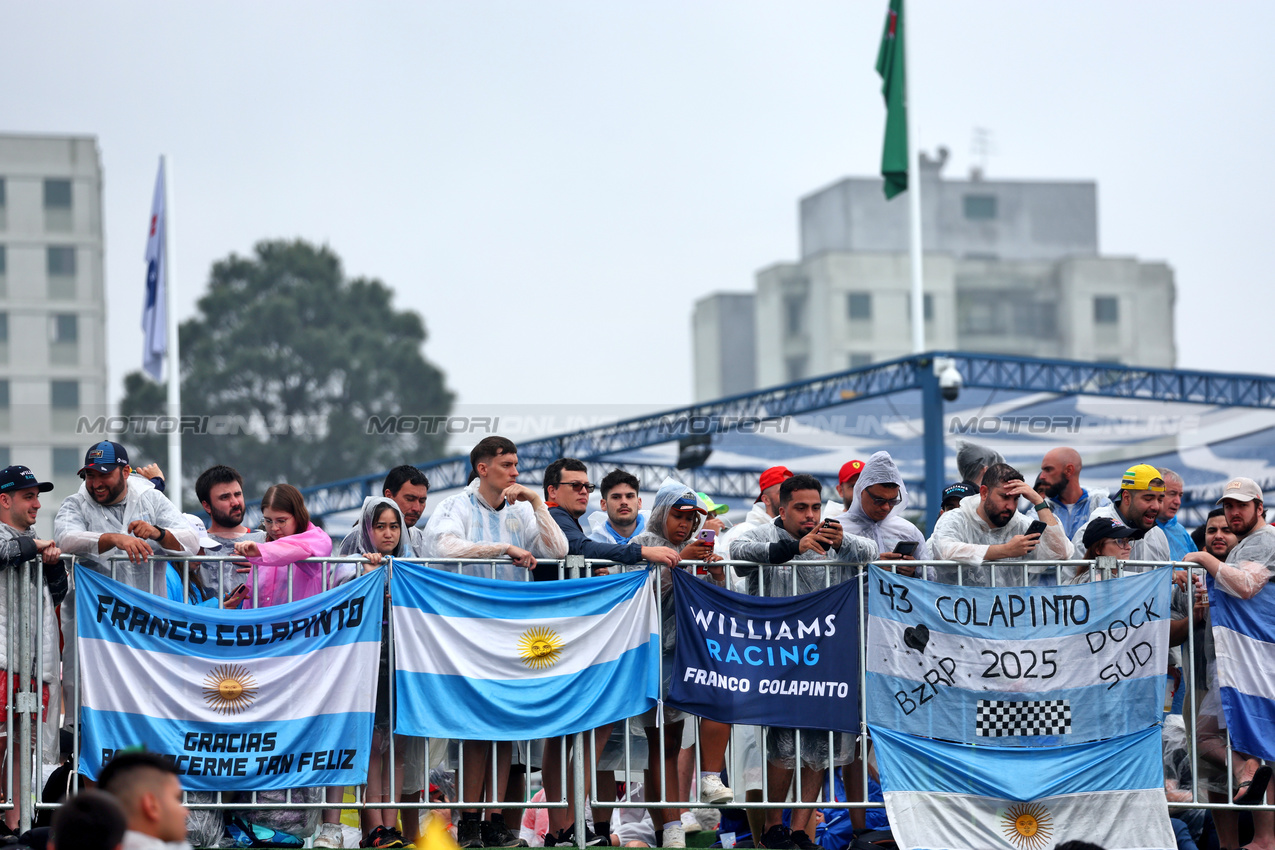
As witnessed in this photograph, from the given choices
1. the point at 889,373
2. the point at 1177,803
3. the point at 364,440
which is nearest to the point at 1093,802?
the point at 1177,803

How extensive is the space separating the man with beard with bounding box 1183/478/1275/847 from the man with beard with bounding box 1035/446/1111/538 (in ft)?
3.36

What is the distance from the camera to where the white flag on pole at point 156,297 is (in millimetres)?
21328

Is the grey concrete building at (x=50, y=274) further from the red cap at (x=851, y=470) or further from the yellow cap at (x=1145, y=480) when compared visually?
the yellow cap at (x=1145, y=480)

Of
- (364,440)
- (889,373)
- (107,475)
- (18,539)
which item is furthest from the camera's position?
(364,440)

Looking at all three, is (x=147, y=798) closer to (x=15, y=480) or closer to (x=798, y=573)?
(x=15, y=480)

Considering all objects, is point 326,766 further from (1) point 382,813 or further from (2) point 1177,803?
(2) point 1177,803

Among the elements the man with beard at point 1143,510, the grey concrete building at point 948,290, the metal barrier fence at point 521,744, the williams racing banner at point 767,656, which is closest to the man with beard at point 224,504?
the metal barrier fence at point 521,744

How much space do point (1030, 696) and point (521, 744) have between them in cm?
257

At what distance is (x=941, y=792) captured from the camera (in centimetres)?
780

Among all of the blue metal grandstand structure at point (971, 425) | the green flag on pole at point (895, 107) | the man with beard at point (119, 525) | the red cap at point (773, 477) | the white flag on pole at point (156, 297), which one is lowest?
the man with beard at point (119, 525)

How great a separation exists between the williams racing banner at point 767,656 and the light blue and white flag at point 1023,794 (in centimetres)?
32

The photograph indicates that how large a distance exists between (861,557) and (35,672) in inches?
160

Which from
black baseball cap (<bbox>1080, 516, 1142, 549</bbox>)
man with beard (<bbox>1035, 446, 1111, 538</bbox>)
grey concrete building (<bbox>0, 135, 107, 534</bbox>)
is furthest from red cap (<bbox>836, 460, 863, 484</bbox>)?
grey concrete building (<bbox>0, 135, 107, 534</bbox>)

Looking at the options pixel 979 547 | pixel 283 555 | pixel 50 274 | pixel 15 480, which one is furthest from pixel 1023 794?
pixel 50 274
